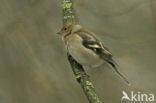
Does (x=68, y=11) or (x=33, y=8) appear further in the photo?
(x=33, y=8)

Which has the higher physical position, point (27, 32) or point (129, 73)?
point (27, 32)

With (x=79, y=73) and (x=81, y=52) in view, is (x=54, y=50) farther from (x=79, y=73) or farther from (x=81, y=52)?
(x=79, y=73)

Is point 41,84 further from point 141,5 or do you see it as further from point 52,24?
point 141,5

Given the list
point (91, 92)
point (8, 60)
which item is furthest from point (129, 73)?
point (91, 92)

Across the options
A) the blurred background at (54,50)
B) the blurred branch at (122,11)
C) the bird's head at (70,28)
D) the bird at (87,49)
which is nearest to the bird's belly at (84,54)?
the bird at (87,49)

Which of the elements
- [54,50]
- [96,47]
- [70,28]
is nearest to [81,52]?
[96,47]

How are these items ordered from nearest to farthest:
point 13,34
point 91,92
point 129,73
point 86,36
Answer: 1. point 91,92
2. point 86,36
3. point 13,34
4. point 129,73
